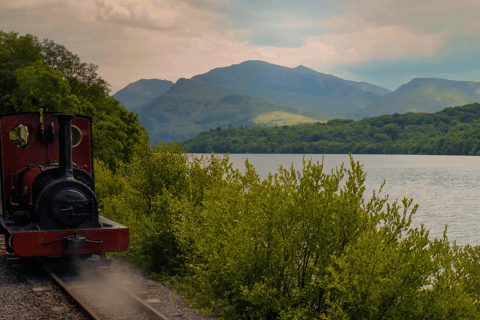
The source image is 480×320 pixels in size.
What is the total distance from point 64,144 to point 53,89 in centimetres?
3268

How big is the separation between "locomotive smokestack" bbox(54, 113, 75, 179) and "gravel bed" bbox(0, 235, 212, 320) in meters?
2.54

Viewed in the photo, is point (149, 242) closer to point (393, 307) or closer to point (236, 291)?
point (236, 291)

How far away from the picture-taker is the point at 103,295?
30.8ft

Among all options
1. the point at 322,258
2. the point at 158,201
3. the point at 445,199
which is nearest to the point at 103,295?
the point at 158,201

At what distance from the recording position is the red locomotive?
9867mm

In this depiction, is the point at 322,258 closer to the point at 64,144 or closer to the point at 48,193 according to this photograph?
the point at 48,193

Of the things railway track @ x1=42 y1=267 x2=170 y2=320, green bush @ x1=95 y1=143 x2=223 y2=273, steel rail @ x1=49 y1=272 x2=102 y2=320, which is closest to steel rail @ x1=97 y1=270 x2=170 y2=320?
railway track @ x1=42 y1=267 x2=170 y2=320

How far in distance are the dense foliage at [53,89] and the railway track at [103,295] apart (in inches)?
722

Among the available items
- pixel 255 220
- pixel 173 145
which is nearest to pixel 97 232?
pixel 255 220

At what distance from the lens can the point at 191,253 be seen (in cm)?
1160

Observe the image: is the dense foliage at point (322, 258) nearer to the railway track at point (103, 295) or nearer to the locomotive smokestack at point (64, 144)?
the railway track at point (103, 295)

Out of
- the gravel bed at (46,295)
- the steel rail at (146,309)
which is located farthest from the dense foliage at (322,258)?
the steel rail at (146,309)

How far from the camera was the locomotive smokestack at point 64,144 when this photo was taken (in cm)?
1015

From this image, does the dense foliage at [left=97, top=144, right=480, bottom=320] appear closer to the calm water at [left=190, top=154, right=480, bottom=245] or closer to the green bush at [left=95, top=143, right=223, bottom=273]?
the green bush at [left=95, top=143, right=223, bottom=273]
